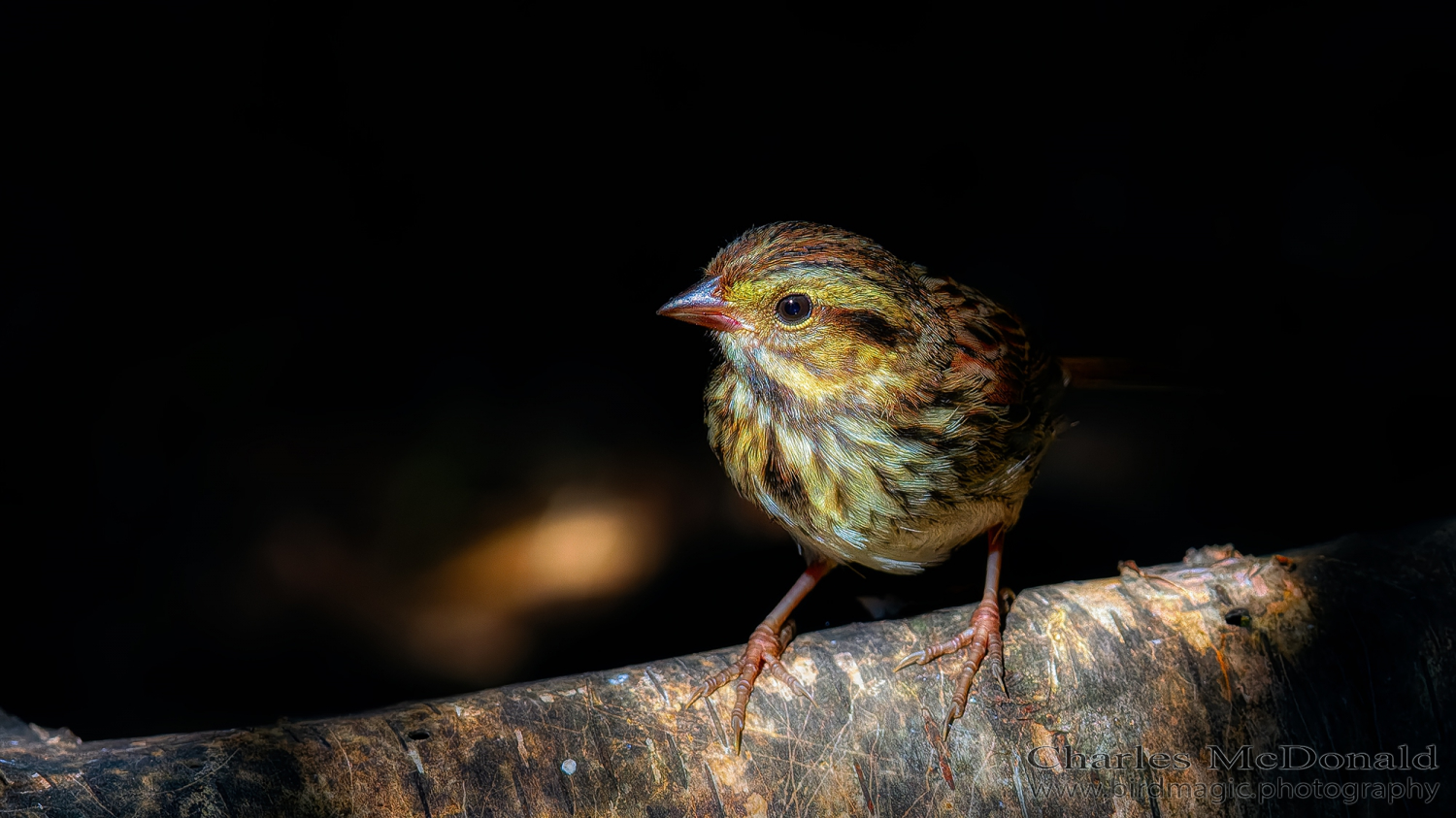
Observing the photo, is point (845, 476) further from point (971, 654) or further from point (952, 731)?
point (952, 731)

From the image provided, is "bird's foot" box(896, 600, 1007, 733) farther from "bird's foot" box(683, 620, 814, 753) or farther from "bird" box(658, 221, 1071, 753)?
"bird's foot" box(683, 620, 814, 753)

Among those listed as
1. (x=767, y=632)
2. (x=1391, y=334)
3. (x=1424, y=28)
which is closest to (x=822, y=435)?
(x=767, y=632)

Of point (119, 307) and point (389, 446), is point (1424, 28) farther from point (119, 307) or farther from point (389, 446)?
point (119, 307)

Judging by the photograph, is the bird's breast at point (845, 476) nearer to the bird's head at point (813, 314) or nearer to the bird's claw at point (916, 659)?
the bird's head at point (813, 314)

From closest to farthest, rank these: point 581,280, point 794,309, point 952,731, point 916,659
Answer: point 952,731
point 916,659
point 794,309
point 581,280

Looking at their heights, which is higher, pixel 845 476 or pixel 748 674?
pixel 845 476

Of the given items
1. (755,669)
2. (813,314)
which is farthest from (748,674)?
(813,314)

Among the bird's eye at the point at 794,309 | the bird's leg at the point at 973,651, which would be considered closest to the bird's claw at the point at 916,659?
the bird's leg at the point at 973,651
